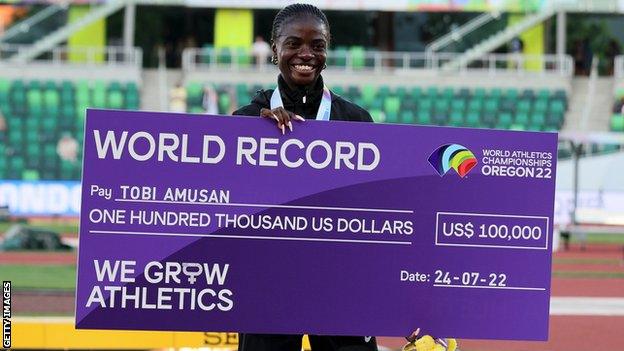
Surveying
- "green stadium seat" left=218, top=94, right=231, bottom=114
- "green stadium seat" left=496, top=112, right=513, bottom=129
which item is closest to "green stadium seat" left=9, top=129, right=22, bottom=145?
"green stadium seat" left=218, top=94, right=231, bottom=114

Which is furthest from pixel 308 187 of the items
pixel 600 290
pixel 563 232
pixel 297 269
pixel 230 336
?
pixel 563 232

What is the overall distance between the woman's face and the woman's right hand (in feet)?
0.53

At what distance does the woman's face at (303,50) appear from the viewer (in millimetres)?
4965

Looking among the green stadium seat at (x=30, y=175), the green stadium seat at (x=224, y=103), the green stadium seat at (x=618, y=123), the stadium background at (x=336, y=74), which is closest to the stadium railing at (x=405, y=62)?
the stadium background at (x=336, y=74)

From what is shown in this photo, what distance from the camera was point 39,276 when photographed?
17344mm

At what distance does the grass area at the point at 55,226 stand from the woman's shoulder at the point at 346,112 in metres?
22.6

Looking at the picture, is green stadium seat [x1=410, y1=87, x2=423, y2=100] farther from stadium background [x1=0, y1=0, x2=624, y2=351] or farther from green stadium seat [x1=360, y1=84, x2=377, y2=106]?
green stadium seat [x1=360, y1=84, x2=377, y2=106]

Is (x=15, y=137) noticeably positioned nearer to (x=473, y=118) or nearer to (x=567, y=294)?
(x=473, y=118)

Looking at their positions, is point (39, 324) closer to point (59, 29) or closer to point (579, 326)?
point (579, 326)

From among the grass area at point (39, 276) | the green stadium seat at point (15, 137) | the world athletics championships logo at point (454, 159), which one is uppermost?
the green stadium seat at point (15, 137)

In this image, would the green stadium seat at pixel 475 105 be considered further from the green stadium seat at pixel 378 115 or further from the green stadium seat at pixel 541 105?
the green stadium seat at pixel 378 115

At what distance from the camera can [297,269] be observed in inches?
195

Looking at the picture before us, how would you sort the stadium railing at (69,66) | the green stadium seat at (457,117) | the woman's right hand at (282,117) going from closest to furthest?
the woman's right hand at (282,117)
the green stadium seat at (457,117)
the stadium railing at (69,66)

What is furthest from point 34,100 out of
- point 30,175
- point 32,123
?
point 30,175
